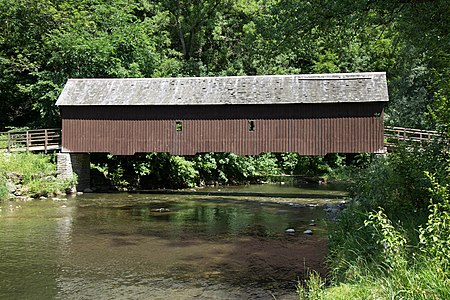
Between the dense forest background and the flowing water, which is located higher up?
the dense forest background

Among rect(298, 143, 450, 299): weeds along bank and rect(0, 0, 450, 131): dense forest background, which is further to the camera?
rect(0, 0, 450, 131): dense forest background

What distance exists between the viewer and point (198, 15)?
2988cm

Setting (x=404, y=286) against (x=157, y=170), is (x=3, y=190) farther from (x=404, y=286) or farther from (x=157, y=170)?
(x=404, y=286)

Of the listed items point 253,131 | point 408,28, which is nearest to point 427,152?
point 408,28

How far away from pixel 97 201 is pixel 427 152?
12501 millimetres

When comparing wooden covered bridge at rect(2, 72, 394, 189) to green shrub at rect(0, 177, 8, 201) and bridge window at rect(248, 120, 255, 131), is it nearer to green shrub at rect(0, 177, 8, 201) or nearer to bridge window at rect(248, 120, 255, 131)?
bridge window at rect(248, 120, 255, 131)

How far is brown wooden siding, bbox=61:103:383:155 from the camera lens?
19250mm

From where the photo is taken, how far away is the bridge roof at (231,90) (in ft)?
62.3

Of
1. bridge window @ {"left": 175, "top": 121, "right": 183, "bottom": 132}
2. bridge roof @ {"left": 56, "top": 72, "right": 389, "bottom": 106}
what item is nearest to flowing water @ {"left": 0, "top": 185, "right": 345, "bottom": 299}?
bridge window @ {"left": 175, "top": 121, "right": 183, "bottom": 132}

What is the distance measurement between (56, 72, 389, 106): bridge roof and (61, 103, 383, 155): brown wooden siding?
36cm

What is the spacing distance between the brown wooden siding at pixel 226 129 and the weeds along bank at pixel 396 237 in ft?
28.5

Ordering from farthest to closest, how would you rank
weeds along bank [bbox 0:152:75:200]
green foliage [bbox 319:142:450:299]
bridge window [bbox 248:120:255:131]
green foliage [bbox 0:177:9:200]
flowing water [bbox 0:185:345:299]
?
bridge window [bbox 248:120:255:131], weeds along bank [bbox 0:152:75:200], green foliage [bbox 0:177:9:200], flowing water [bbox 0:185:345:299], green foliage [bbox 319:142:450:299]

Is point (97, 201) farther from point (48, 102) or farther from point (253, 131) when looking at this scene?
point (48, 102)

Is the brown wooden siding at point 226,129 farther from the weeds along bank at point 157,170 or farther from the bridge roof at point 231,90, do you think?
the weeds along bank at point 157,170
